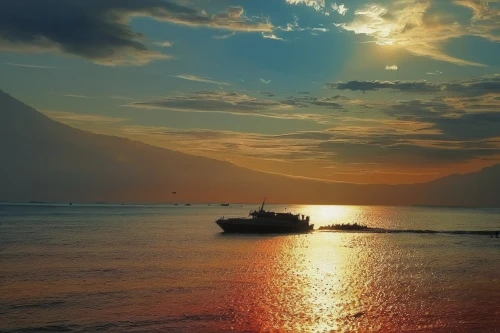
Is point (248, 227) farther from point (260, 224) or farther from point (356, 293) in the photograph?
point (356, 293)

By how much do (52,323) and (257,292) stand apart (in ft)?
58.9

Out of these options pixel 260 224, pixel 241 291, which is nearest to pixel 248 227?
pixel 260 224

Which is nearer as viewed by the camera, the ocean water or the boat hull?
the ocean water

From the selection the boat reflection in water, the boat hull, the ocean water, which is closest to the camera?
the ocean water

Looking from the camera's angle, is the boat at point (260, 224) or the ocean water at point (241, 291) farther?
the boat at point (260, 224)

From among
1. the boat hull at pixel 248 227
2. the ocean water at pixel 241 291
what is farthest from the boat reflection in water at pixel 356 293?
the boat hull at pixel 248 227

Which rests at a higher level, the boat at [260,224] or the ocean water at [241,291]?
the boat at [260,224]

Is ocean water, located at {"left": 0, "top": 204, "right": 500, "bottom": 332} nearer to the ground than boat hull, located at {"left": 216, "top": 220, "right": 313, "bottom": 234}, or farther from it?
nearer to the ground

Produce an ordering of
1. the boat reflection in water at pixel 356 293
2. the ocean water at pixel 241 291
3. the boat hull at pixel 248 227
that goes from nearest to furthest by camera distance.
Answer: the ocean water at pixel 241 291, the boat reflection in water at pixel 356 293, the boat hull at pixel 248 227

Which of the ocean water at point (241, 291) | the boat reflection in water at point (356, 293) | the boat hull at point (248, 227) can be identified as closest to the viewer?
the ocean water at point (241, 291)

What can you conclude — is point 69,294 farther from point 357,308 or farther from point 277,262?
point 277,262

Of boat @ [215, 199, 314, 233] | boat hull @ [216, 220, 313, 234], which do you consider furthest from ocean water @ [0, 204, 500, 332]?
boat @ [215, 199, 314, 233]

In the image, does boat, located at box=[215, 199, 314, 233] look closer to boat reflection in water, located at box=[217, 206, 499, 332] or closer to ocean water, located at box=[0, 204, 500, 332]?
ocean water, located at box=[0, 204, 500, 332]

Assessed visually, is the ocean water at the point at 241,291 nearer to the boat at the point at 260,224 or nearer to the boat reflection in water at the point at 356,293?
the boat reflection in water at the point at 356,293
